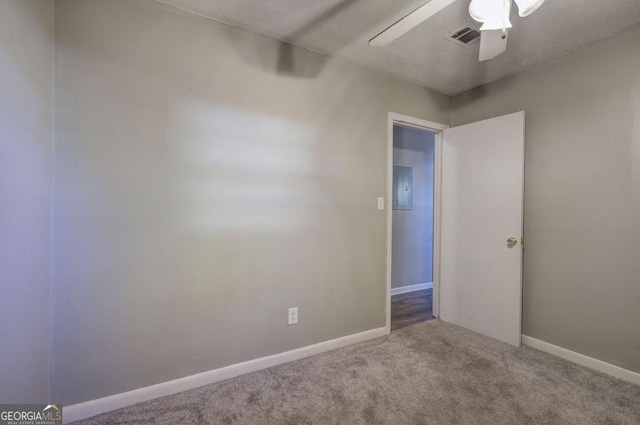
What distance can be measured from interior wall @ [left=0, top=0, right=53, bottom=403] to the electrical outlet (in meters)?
1.43

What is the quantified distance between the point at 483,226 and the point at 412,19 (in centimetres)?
215

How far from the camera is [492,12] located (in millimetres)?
1381

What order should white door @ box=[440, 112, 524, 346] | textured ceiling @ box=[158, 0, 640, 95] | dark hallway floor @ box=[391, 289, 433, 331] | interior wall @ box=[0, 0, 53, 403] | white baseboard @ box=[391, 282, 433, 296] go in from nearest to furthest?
interior wall @ box=[0, 0, 53, 403] → textured ceiling @ box=[158, 0, 640, 95] → white door @ box=[440, 112, 524, 346] → dark hallway floor @ box=[391, 289, 433, 331] → white baseboard @ box=[391, 282, 433, 296]

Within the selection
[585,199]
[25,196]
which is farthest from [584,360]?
[25,196]

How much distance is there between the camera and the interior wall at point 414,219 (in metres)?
4.27

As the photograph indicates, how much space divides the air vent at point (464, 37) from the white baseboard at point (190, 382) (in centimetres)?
253

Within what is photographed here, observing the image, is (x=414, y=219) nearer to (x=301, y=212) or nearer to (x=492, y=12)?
(x=301, y=212)

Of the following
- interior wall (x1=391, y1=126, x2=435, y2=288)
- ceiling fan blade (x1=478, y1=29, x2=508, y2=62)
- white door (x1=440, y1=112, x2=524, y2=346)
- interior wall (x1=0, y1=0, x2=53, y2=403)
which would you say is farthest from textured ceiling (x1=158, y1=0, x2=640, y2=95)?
interior wall (x1=391, y1=126, x2=435, y2=288)

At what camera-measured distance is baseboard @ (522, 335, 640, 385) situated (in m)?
2.02

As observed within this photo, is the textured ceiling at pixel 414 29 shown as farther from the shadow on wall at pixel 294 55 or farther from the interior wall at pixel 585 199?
the interior wall at pixel 585 199

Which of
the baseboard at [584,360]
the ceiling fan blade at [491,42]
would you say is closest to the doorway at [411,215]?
the baseboard at [584,360]

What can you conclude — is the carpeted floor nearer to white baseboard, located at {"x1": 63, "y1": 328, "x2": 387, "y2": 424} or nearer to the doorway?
white baseboard, located at {"x1": 63, "y1": 328, "x2": 387, "y2": 424}

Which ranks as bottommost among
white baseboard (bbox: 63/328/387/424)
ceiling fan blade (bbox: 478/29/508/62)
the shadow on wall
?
white baseboard (bbox: 63/328/387/424)

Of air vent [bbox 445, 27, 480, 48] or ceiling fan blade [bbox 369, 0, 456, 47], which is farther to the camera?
air vent [bbox 445, 27, 480, 48]
